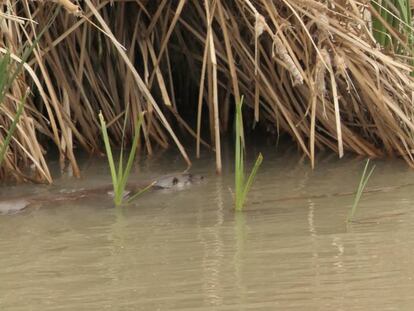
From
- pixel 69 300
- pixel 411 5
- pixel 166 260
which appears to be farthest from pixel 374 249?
pixel 411 5

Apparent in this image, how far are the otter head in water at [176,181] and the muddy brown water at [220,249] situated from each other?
0.16 feet

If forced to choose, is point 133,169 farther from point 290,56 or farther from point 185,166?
point 290,56

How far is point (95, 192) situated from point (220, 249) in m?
0.89

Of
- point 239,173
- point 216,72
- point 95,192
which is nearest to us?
point 239,173

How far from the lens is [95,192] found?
3.41 metres

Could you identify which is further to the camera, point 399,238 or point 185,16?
point 185,16

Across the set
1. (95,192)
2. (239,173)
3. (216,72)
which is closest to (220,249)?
(239,173)

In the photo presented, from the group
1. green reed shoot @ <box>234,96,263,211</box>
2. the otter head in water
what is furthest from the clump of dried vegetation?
green reed shoot @ <box>234,96,263,211</box>

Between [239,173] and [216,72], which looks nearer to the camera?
[239,173]

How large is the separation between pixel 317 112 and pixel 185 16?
745 mm

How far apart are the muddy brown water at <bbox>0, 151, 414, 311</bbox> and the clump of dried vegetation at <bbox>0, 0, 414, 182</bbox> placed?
0.74 ft

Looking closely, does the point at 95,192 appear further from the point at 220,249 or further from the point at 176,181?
the point at 220,249

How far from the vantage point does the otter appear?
324 centimetres

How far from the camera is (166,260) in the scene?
2.51 meters
